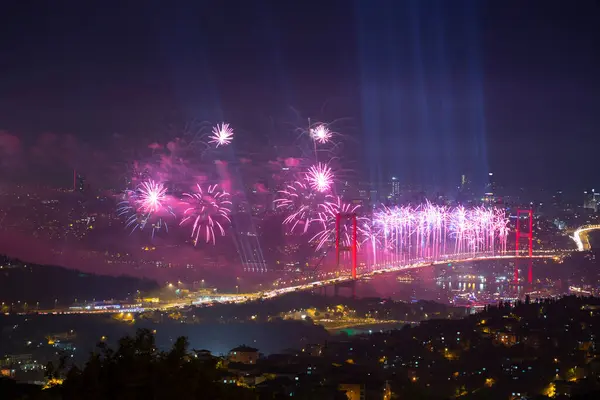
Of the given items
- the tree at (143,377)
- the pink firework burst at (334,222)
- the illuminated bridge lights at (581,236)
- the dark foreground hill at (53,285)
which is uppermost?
the illuminated bridge lights at (581,236)

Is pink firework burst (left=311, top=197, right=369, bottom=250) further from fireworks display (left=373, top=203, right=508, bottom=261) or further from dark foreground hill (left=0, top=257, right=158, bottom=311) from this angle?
dark foreground hill (left=0, top=257, right=158, bottom=311)

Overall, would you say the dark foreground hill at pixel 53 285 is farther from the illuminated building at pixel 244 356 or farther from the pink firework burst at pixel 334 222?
the illuminated building at pixel 244 356

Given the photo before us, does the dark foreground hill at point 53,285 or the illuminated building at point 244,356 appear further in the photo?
the dark foreground hill at point 53,285

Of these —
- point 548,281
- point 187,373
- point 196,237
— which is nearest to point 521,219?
point 548,281

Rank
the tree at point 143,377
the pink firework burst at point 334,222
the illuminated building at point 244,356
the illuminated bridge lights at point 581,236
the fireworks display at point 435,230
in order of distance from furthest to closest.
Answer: the illuminated bridge lights at point 581,236, the fireworks display at point 435,230, the pink firework burst at point 334,222, the illuminated building at point 244,356, the tree at point 143,377

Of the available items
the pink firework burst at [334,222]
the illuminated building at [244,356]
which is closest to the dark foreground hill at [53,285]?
the pink firework burst at [334,222]

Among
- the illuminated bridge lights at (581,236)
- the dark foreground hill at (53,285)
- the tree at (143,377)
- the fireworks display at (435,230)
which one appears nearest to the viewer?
the tree at (143,377)

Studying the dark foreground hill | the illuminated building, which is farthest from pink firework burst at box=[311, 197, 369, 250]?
the illuminated building

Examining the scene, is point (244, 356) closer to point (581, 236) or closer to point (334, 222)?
point (334, 222)

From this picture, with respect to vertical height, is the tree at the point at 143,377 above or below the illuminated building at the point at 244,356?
above
